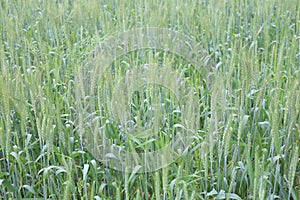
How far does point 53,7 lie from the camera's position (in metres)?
4.48

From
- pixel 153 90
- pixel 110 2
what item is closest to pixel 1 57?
pixel 153 90

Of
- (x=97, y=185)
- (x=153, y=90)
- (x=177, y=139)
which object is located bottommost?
(x=97, y=185)

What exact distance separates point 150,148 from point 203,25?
1.98 m

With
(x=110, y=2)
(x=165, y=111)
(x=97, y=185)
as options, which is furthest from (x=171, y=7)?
(x=97, y=185)

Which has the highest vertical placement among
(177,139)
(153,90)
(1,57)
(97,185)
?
(1,57)

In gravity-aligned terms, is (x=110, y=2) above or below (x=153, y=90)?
above

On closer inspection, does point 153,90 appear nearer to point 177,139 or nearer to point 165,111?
point 165,111

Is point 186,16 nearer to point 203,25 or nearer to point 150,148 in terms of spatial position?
point 203,25

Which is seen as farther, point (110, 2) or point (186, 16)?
point (110, 2)

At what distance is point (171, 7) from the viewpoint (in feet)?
15.3

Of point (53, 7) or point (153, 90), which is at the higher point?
point (53, 7)

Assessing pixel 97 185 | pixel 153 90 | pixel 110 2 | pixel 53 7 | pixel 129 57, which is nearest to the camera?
pixel 97 185

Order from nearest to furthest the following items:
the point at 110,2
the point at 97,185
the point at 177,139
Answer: the point at 97,185 → the point at 177,139 → the point at 110,2

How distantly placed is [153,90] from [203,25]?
159 cm
